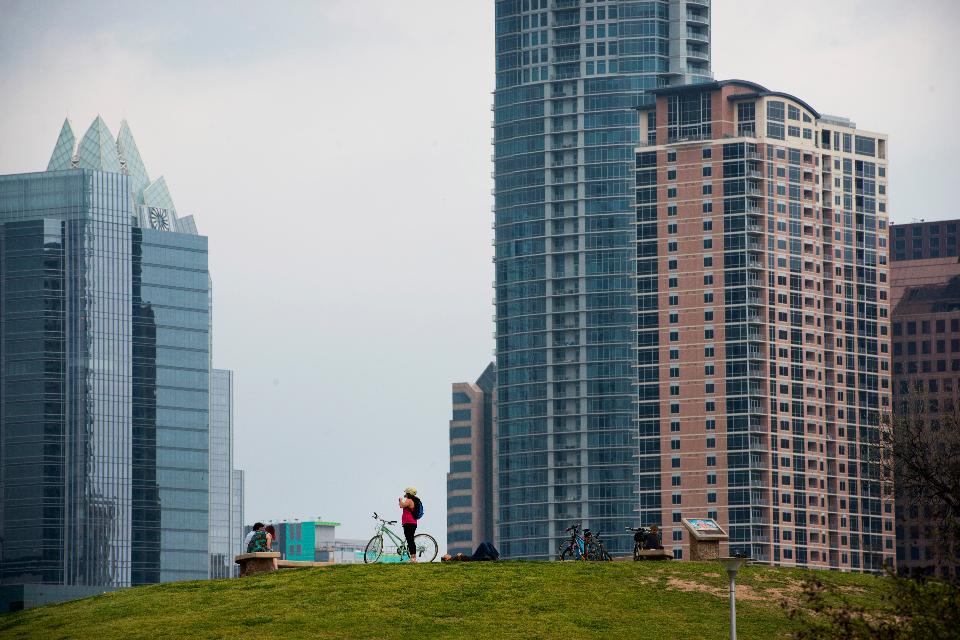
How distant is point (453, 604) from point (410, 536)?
25.5 feet

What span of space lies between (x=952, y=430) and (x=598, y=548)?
360 ft

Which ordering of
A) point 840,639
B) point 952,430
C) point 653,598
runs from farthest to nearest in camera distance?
1. point 952,430
2. point 653,598
3. point 840,639

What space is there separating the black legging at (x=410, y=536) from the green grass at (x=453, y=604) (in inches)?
74.0

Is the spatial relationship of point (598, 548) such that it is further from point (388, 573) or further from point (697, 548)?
point (388, 573)

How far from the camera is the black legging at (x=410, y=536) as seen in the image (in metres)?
73.6

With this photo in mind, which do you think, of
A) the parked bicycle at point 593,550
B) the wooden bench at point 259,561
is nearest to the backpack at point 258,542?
the wooden bench at point 259,561

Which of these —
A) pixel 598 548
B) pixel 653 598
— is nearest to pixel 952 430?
pixel 598 548

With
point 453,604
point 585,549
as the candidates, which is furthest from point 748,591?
point 585,549

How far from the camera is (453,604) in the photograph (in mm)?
66875

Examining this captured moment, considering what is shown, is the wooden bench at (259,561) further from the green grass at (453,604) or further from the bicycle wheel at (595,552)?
the bicycle wheel at (595,552)

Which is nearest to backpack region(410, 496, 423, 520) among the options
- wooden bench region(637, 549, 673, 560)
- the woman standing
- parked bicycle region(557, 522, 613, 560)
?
the woman standing

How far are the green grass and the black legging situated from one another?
1.88 metres

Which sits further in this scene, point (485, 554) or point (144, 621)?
point (485, 554)

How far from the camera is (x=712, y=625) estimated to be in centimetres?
6550
